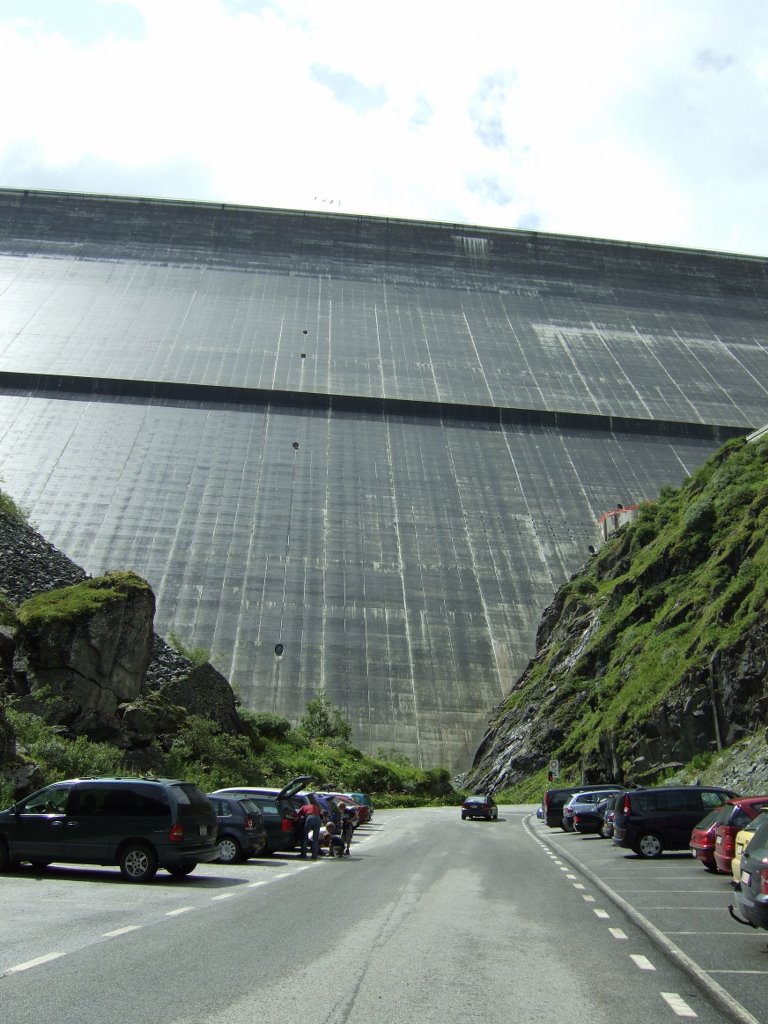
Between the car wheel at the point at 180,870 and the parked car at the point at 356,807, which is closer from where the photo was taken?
the car wheel at the point at 180,870

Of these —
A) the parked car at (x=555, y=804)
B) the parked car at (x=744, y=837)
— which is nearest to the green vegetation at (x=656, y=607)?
the parked car at (x=555, y=804)

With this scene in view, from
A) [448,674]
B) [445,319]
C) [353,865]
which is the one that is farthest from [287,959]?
[445,319]

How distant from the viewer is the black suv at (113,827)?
39.9 ft

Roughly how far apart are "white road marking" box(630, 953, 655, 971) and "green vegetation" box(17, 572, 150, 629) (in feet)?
57.7

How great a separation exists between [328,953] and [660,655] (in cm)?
2540

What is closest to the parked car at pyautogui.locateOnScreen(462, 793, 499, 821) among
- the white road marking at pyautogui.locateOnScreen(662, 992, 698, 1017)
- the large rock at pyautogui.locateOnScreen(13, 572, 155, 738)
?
the large rock at pyautogui.locateOnScreen(13, 572, 155, 738)

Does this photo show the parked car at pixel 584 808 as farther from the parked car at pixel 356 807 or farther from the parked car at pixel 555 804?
the parked car at pixel 356 807

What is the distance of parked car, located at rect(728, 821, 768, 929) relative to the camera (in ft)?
24.5

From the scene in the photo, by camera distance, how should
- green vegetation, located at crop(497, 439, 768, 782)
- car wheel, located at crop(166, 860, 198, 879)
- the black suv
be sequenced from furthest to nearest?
green vegetation, located at crop(497, 439, 768, 782)
car wheel, located at crop(166, 860, 198, 879)
the black suv

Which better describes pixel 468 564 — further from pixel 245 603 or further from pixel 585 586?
pixel 245 603

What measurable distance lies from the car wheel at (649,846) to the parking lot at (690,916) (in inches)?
5.7

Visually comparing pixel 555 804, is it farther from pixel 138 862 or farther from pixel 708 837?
pixel 138 862

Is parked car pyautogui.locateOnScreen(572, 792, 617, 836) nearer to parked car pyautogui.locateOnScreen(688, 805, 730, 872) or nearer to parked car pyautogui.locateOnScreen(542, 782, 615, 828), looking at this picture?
parked car pyautogui.locateOnScreen(542, 782, 615, 828)

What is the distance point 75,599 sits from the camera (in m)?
23.3
